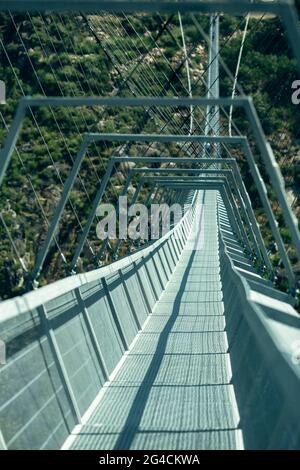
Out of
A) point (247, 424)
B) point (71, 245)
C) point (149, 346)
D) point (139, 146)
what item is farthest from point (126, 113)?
point (247, 424)

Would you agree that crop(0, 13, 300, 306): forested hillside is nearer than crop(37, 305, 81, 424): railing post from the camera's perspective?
No

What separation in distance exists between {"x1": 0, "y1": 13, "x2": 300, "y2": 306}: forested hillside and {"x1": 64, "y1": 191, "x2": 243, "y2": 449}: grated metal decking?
2536 centimetres

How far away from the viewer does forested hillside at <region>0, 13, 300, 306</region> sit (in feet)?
201

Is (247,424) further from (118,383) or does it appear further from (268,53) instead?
(268,53)

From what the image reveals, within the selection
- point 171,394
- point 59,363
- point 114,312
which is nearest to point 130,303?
point 114,312

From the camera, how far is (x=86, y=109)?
242 ft

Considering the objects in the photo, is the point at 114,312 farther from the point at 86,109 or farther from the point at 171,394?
the point at 86,109

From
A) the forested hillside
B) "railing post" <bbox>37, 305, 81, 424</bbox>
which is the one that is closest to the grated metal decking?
"railing post" <bbox>37, 305, 81, 424</bbox>

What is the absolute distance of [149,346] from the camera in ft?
48.6

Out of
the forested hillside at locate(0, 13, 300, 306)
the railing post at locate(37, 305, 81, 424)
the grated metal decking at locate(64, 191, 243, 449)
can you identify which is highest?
the forested hillside at locate(0, 13, 300, 306)

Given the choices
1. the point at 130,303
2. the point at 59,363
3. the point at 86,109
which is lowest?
the point at 59,363

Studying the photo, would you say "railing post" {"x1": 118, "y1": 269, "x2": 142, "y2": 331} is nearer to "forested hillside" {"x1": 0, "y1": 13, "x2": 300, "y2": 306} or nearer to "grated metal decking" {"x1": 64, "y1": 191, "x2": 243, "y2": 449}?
"grated metal decking" {"x1": 64, "y1": 191, "x2": 243, "y2": 449}

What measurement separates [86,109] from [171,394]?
210 feet

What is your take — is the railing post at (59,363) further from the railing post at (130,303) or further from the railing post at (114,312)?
the railing post at (130,303)
